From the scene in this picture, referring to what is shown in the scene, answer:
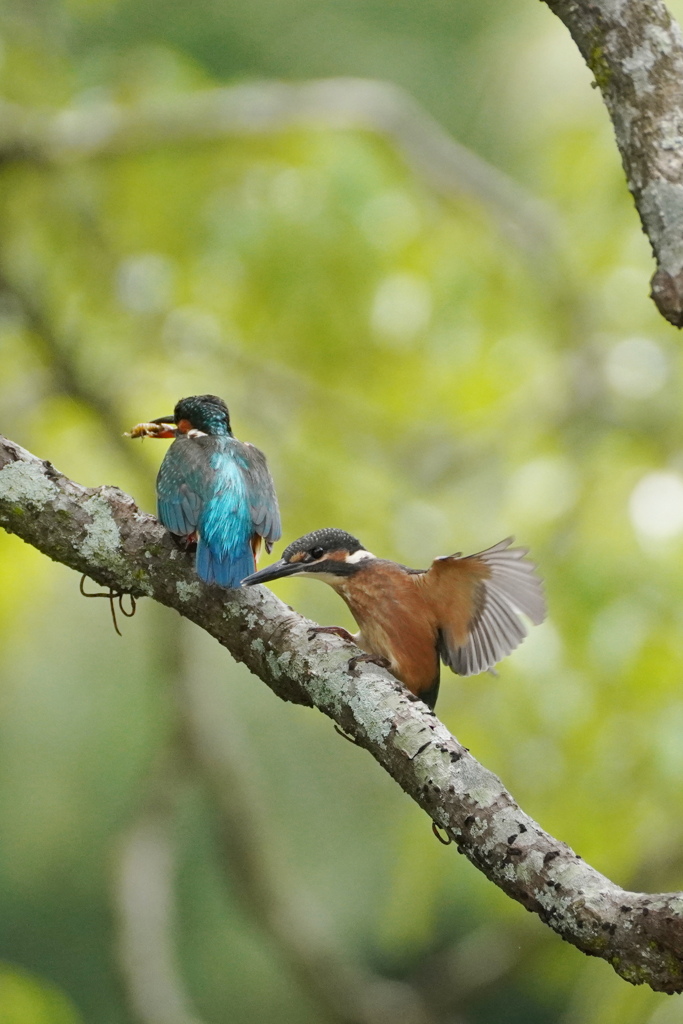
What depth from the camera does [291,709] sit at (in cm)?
980

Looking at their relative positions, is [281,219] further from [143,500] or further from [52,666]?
[52,666]

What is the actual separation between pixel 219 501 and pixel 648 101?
46.4 inches

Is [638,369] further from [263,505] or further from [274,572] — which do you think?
[274,572]

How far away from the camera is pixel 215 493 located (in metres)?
2.65

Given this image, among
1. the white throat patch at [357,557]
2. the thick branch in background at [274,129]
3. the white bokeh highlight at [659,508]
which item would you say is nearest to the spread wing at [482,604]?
the white throat patch at [357,557]

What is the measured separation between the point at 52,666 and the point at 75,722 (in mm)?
677

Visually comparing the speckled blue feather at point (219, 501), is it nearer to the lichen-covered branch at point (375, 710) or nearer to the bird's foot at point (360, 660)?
the lichen-covered branch at point (375, 710)

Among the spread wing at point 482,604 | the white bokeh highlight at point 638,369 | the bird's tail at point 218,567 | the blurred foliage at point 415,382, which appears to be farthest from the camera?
the white bokeh highlight at point 638,369

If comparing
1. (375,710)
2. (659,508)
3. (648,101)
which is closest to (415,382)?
(659,508)

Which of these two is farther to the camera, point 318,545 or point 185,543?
point 318,545

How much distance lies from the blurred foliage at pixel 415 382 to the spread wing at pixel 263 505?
2194 millimetres

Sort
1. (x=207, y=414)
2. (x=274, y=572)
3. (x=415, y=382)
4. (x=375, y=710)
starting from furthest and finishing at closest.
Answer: (x=415, y=382) < (x=207, y=414) < (x=274, y=572) < (x=375, y=710)

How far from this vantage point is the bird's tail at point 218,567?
226 cm

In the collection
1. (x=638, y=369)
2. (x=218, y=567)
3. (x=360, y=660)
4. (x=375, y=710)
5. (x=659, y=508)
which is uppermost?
(x=638, y=369)
